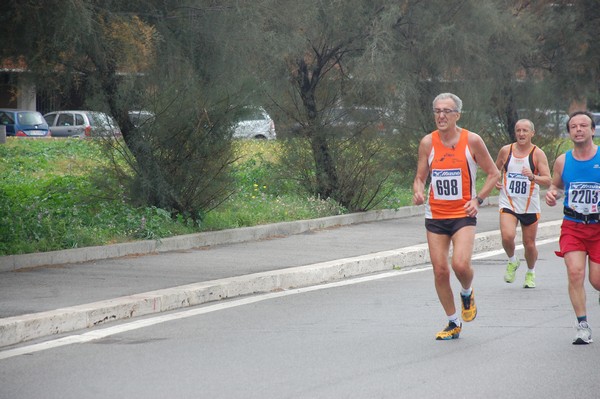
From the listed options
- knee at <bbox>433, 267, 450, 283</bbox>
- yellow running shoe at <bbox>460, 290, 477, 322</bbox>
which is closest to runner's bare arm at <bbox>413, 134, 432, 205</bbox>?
knee at <bbox>433, 267, 450, 283</bbox>

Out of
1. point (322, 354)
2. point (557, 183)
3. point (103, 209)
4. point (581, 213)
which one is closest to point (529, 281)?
point (557, 183)

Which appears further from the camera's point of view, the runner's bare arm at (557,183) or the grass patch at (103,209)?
the grass patch at (103,209)

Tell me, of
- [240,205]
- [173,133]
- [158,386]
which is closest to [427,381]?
[158,386]

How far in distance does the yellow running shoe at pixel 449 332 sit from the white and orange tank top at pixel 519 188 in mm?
3720

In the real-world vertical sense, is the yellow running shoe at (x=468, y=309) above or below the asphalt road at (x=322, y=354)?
above

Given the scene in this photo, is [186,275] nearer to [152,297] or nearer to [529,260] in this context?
[152,297]

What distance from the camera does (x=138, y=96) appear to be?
15.3 metres

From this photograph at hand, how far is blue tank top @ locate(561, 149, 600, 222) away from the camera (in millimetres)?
8539

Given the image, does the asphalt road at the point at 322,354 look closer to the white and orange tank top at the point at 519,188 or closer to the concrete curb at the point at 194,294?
the concrete curb at the point at 194,294

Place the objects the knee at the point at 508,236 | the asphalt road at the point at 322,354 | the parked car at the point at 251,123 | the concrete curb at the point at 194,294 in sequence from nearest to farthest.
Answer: the asphalt road at the point at 322,354, the concrete curb at the point at 194,294, the knee at the point at 508,236, the parked car at the point at 251,123

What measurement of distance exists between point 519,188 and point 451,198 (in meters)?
3.64

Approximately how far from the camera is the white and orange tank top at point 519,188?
12.1 metres

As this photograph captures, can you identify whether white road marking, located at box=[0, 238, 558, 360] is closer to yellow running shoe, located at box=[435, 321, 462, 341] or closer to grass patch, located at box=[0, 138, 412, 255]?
yellow running shoe, located at box=[435, 321, 462, 341]

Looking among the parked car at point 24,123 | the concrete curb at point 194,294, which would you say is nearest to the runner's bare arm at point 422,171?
the concrete curb at point 194,294
